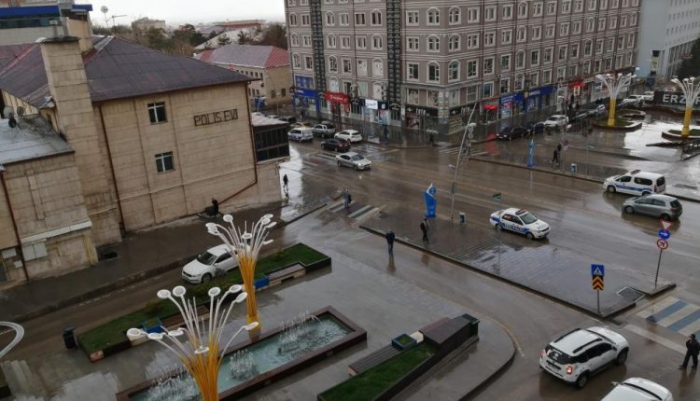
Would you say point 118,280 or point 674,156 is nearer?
point 118,280

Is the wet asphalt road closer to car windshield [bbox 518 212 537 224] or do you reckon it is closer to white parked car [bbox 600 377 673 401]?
car windshield [bbox 518 212 537 224]

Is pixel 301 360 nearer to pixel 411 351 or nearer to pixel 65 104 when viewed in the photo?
pixel 411 351

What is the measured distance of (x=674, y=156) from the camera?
4841 cm

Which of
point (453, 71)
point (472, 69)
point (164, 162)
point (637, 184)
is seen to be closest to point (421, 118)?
point (453, 71)

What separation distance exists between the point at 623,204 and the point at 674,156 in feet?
55.8

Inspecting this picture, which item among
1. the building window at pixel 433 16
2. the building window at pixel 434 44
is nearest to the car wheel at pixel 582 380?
the building window at pixel 434 44

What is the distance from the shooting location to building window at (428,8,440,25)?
5597 cm

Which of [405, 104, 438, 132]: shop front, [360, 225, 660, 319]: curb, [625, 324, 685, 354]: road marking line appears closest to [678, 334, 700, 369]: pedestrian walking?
[625, 324, 685, 354]: road marking line

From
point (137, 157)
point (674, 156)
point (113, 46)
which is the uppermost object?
point (113, 46)

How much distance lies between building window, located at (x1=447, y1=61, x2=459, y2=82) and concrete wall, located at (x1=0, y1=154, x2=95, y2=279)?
131 feet

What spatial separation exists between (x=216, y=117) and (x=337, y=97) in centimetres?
3698

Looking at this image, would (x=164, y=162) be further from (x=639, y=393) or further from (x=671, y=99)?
(x=671, y=99)

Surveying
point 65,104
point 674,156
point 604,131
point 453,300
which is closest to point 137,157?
point 65,104

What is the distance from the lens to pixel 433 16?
56375mm
